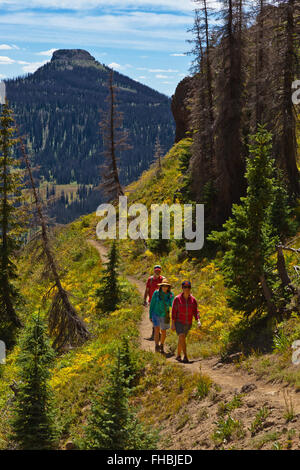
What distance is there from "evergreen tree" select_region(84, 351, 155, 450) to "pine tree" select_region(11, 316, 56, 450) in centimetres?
136

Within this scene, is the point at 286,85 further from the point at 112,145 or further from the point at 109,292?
the point at 112,145

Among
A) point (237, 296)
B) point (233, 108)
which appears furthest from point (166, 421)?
point (233, 108)

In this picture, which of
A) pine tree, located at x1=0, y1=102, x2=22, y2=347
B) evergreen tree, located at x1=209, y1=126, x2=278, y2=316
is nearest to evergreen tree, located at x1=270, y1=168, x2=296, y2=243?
evergreen tree, located at x1=209, y1=126, x2=278, y2=316

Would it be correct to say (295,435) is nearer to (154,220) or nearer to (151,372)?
(151,372)

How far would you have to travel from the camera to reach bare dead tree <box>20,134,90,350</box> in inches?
680

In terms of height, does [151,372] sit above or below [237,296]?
below

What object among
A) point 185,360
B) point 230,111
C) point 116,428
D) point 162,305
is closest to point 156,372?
point 185,360

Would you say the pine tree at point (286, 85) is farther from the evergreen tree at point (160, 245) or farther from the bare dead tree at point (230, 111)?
the evergreen tree at point (160, 245)

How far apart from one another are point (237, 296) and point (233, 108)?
1477 centimetres

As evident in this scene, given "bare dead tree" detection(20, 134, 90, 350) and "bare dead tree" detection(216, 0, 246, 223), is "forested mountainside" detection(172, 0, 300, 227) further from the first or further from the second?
"bare dead tree" detection(20, 134, 90, 350)

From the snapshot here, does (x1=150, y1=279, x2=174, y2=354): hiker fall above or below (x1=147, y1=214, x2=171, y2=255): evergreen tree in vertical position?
below

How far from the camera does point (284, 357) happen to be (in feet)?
26.1

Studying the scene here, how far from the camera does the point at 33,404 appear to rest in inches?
301
